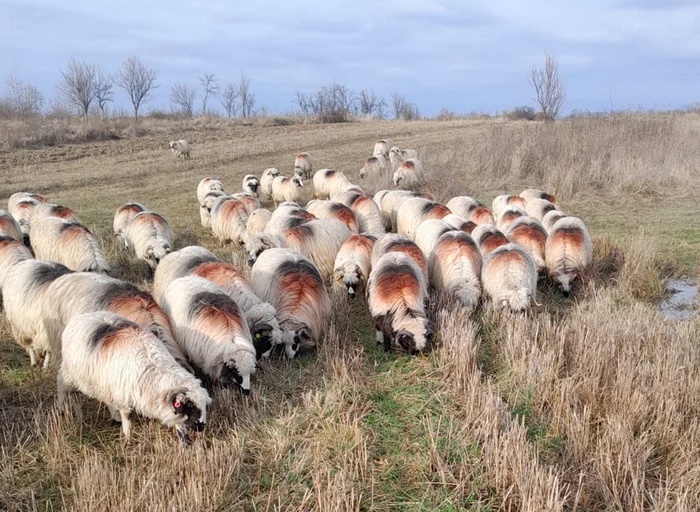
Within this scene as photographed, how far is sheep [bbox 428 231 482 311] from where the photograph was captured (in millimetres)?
6715

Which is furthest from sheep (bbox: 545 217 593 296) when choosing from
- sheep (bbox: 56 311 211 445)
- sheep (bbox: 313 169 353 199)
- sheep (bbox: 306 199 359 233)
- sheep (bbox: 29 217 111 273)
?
sheep (bbox: 313 169 353 199)

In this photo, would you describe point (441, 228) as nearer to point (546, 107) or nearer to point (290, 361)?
point (290, 361)

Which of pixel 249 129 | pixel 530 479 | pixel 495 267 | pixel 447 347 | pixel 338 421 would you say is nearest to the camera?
pixel 530 479

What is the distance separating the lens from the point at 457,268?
23.0ft

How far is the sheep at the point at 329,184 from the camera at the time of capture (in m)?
13.9

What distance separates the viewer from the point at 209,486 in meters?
3.56

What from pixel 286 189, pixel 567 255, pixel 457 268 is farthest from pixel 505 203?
pixel 286 189

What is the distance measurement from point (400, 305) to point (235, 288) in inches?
67.6

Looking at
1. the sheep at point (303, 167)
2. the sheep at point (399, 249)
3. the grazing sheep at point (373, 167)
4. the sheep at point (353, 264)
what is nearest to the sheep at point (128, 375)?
the sheep at point (353, 264)

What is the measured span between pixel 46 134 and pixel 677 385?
28.1m

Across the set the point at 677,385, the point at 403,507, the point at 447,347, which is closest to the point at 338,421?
the point at 403,507

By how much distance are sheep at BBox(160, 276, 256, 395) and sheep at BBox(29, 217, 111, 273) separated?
2.65 m

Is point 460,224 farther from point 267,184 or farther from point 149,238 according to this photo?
point 267,184

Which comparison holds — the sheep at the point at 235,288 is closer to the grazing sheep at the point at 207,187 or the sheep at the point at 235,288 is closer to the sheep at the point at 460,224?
the sheep at the point at 460,224
